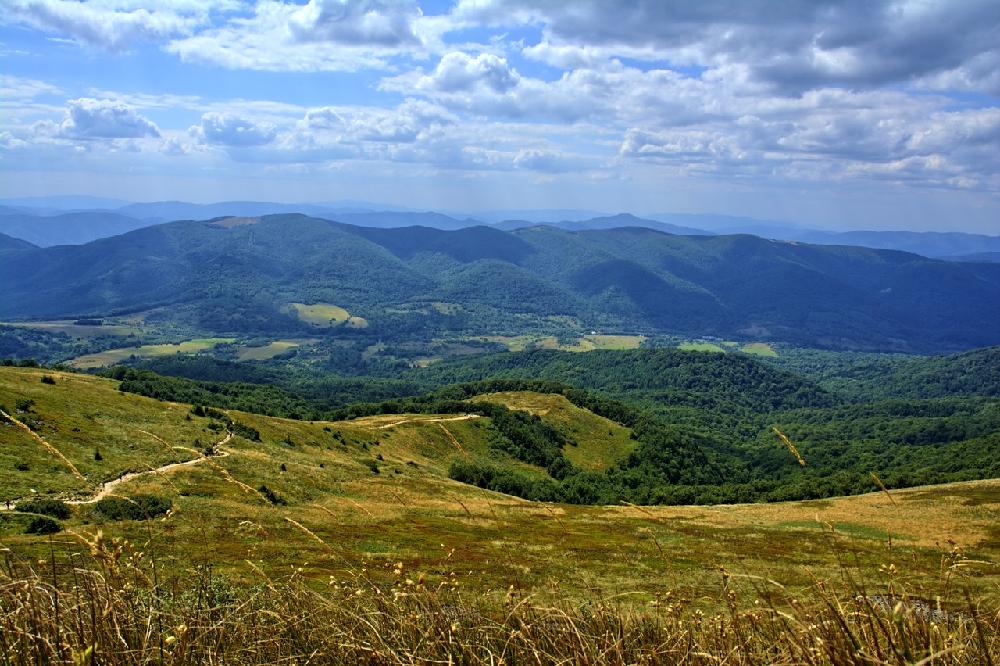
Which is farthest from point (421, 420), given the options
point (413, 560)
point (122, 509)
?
point (413, 560)

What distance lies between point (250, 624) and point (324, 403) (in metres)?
193

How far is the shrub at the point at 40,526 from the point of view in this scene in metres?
30.1

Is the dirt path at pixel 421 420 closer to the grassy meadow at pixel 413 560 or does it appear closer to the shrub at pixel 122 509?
the grassy meadow at pixel 413 560

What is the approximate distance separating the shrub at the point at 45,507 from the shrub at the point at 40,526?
1817mm

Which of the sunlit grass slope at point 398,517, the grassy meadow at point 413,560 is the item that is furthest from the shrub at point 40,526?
the sunlit grass slope at point 398,517

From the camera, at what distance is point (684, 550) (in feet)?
143

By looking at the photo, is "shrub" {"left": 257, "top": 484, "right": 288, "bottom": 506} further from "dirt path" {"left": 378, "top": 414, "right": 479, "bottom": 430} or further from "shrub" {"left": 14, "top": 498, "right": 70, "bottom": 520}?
"dirt path" {"left": 378, "top": 414, "right": 479, "bottom": 430}

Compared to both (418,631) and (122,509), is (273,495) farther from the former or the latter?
(418,631)

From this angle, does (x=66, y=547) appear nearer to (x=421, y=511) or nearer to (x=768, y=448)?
(x=421, y=511)

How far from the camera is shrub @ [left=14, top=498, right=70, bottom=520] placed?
113ft

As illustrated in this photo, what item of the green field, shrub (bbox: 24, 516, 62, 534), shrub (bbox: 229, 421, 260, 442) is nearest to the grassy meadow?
shrub (bbox: 24, 516, 62, 534)

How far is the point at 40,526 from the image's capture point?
30.9 meters

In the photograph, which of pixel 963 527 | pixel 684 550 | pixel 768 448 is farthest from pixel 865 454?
pixel 684 550

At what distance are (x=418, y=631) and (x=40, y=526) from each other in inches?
1305
